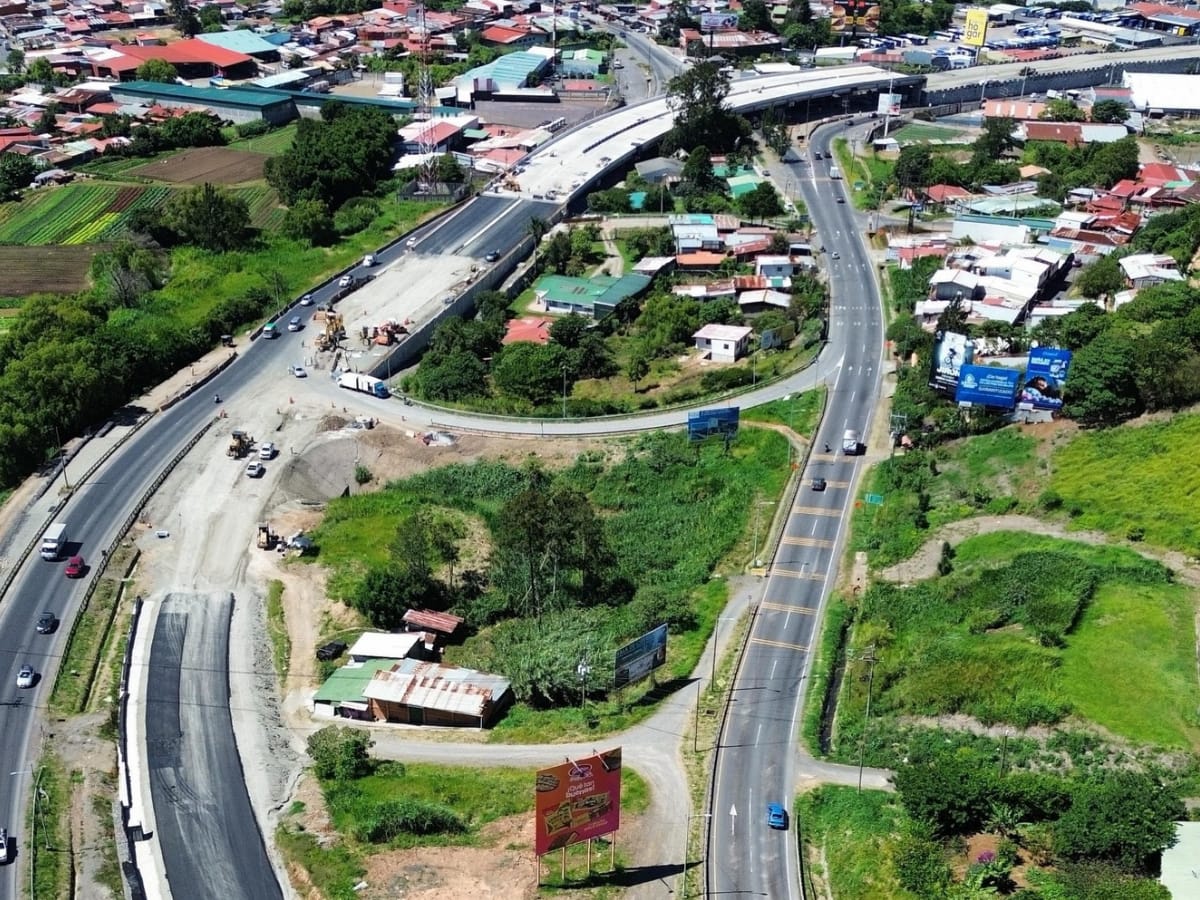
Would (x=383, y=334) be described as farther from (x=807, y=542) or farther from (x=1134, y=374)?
(x=1134, y=374)

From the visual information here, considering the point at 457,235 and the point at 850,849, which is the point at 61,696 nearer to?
the point at 850,849

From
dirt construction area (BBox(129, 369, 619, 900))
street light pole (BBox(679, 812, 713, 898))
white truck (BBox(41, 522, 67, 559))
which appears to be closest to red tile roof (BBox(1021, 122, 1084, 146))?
dirt construction area (BBox(129, 369, 619, 900))

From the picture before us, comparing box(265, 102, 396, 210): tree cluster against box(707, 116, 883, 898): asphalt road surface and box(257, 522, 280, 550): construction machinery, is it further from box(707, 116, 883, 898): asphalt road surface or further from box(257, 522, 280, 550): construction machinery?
box(257, 522, 280, 550): construction machinery

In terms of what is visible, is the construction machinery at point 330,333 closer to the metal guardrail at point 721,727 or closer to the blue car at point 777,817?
the metal guardrail at point 721,727

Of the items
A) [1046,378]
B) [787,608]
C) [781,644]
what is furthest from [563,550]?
[1046,378]

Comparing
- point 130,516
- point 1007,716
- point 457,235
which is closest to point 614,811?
point 1007,716

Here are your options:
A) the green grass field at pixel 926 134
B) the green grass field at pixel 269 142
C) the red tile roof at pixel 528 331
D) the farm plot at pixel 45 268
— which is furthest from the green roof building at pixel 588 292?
the green grass field at pixel 926 134
